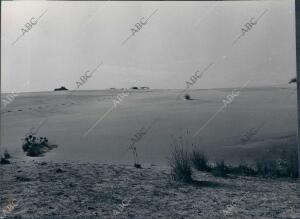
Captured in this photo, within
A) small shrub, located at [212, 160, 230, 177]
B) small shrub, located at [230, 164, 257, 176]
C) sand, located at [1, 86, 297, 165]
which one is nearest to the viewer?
small shrub, located at [212, 160, 230, 177]

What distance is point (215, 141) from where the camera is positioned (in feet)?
51.2

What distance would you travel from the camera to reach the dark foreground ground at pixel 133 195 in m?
6.98

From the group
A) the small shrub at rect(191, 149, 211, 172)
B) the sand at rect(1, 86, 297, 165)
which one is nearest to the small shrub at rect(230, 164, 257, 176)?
the small shrub at rect(191, 149, 211, 172)

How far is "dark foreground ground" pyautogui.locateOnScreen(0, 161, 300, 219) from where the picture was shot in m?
6.98

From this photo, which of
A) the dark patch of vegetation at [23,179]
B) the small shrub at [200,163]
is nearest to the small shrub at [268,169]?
the small shrub at [200,163]

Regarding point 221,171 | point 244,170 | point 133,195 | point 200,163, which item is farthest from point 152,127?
point 133,195

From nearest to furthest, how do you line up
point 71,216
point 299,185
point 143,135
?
1. point 71,216
2. point 299,185
3. point 143,135

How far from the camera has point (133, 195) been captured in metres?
8.09

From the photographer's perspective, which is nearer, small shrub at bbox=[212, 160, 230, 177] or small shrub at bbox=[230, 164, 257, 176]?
small shrub at bbox=[212, 160, 230, 177]

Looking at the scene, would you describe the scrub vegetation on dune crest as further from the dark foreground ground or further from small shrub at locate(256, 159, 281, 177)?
the dark foreground ground

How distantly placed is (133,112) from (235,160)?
11335 millimetres

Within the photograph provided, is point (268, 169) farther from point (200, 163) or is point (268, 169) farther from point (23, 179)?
point (23, 179)

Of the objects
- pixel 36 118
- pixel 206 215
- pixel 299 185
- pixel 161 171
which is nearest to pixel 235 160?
pixel 161 171

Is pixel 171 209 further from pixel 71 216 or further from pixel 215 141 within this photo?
pixel 215 141
